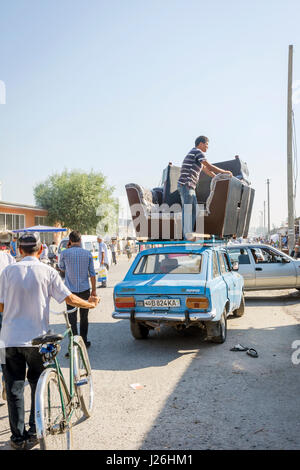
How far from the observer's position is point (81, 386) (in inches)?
154

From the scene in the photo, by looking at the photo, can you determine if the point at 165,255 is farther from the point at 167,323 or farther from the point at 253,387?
the point at 253,387

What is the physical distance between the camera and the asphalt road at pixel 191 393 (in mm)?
3696

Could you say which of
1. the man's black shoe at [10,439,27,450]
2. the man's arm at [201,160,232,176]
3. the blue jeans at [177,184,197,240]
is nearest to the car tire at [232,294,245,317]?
the blue jeans at [177,184,197,240]

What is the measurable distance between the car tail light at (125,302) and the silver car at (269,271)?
5786mm

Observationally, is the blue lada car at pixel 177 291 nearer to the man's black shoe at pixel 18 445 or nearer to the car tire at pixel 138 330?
the car tire at pixel 138 330

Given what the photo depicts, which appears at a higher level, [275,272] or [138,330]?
[275,272]

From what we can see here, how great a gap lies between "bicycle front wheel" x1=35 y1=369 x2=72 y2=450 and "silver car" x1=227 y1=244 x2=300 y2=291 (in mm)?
9023

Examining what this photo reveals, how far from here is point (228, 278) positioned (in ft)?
26.4

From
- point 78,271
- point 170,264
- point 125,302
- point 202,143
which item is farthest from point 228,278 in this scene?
point 78,271

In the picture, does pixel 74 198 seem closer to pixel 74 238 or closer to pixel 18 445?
pixel 74 238

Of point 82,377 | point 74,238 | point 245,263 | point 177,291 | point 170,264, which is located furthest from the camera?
point 245,263

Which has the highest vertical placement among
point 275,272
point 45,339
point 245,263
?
point 45,339

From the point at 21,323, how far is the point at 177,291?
3.34 meters

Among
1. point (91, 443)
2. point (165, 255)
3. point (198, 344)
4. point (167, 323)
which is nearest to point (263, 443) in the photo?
point (91, 443)
